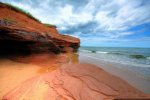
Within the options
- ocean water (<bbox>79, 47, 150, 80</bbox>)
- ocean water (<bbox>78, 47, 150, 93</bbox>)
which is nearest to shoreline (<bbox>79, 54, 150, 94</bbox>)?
ocean water (<bbox>78, 47, 150, 93</bbox>)

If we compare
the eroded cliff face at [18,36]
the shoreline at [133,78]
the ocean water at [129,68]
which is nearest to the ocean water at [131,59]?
the ocean water at [129,68]

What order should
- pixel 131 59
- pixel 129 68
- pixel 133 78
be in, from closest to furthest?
pixel 133 78 → pixel 129 68 → pixel 131 59

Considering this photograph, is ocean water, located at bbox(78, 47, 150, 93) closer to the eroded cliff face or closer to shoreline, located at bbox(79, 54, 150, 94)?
shoreline, located at bbox(79, 54, 150, 94)

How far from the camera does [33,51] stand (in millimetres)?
8727

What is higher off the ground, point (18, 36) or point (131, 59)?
point (18, 36)

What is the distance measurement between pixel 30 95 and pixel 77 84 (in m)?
1.34

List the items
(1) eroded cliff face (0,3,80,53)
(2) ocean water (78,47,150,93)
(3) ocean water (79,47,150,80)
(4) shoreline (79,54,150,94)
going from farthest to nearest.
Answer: (3) ocean water (79,47,150,80) < (1) eroded cliff face (0,3,80,53) < (2) ocean water (78,47,150,93) < (4) shoreline (79,54,150,94)

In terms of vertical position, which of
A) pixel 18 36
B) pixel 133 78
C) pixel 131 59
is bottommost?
pixel 133 78

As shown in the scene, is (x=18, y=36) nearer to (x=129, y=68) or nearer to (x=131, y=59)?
(x=129, y=68)

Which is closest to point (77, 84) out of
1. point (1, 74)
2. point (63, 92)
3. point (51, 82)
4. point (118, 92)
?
point (63, 92)

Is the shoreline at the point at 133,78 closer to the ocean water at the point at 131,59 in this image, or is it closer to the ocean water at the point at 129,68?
the ocean water at the point at 129,68

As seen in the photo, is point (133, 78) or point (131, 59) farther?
point (131, 59)

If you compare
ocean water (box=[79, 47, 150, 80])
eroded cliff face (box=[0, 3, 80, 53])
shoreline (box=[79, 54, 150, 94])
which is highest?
eroded cliff face (box=[0, 3, 80, 53])

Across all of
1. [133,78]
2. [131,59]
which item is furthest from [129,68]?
[131,59]
